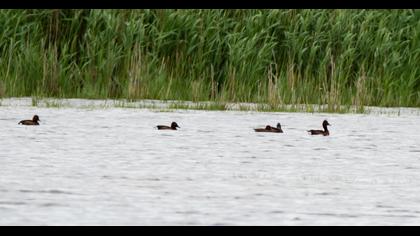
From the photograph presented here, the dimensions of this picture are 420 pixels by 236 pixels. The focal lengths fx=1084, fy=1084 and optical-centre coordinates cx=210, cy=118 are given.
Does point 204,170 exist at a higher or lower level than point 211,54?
lower

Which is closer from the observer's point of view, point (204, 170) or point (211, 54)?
point (204, 170)

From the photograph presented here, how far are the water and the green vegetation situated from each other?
2.08 m

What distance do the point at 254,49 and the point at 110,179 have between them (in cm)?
859

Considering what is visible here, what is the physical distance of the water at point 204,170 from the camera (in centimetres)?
661

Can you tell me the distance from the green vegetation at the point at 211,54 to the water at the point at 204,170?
2080 mm

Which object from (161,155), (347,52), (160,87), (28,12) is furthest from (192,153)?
(28,12)

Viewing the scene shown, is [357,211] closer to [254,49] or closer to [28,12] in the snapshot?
[254,49]

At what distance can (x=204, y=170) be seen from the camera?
8.72 meters

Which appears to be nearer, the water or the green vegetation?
the water

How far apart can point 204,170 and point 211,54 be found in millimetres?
8200

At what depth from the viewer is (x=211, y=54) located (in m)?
16.8

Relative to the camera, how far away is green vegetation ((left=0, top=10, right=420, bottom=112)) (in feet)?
52.1

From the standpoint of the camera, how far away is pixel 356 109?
578 inches

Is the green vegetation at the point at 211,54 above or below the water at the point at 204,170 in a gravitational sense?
above
